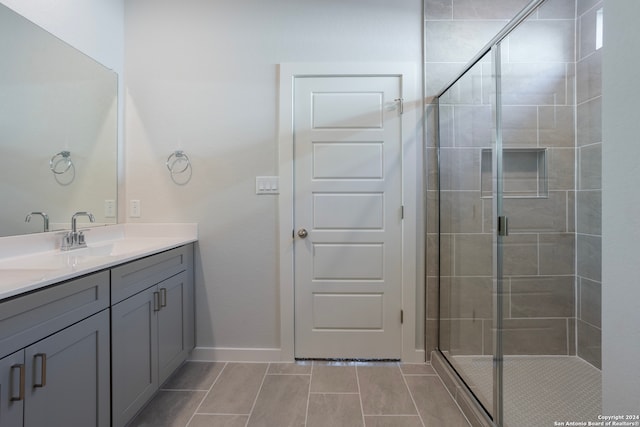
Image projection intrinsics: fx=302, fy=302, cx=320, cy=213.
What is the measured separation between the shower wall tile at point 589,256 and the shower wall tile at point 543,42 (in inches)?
37.2

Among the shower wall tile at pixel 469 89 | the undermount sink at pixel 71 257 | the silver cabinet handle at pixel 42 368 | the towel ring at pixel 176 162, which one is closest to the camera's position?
the silver cabinet handle at pixel 42 368

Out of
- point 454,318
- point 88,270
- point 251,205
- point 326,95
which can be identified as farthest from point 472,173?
A: point 88,270

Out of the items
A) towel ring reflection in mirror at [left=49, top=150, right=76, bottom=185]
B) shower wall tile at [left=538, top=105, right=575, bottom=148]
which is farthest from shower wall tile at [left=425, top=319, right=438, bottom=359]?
towel ring reflection in mirror at [left=49, top=150, right=76, bottom=185]

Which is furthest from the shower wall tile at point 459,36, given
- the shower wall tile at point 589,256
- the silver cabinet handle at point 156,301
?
the silver cabinet handle at point 156,301

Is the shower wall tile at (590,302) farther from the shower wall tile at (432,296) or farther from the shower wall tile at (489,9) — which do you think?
the shower wall tile at (489,9)

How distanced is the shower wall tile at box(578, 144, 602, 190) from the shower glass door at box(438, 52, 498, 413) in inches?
17.2

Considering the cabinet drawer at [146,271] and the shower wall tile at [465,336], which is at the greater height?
the cabinet drawer at [146,271]

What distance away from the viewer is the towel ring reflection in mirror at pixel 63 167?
1686 mm

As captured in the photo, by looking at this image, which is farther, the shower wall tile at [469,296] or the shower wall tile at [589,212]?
the shower wall tile at [469,296]

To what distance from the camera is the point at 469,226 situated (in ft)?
5.93

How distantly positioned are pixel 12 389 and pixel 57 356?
0.49ft

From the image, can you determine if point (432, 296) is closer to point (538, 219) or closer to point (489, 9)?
point (538, 219)

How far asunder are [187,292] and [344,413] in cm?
126

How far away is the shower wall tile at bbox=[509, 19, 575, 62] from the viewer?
1.48m
